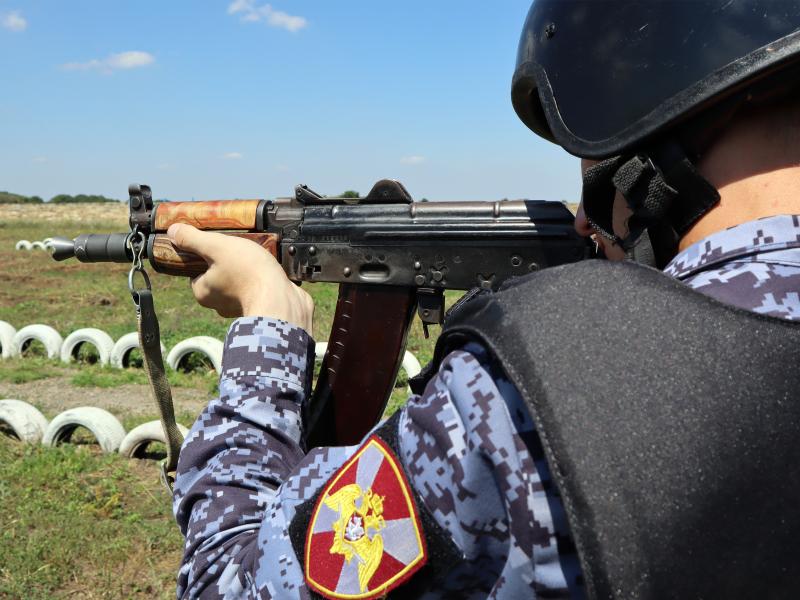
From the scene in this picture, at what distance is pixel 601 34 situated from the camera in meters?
1.47

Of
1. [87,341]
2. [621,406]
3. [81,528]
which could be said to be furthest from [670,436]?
[87,341]

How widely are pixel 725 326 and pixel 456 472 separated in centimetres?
45

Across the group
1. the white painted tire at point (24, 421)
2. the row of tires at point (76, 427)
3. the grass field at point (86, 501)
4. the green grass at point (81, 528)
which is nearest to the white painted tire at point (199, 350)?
the grass field at point (86, 501)

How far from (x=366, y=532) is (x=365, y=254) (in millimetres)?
1753

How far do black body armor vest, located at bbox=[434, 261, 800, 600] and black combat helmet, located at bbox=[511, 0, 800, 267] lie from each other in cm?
32

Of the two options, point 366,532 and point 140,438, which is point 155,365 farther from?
point 140,438

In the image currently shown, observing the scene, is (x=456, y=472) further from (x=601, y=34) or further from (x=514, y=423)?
(x=601, y=34)

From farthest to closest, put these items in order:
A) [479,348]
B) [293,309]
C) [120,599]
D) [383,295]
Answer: [120,599] → [383,295] → [293,309] → [479,348]

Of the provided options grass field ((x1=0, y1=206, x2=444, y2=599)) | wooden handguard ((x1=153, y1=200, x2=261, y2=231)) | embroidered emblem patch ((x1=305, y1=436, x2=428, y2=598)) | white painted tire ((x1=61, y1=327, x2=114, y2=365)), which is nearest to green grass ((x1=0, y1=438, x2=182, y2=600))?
grass field ((x1=0, y1=206, x2=444, y2=599))

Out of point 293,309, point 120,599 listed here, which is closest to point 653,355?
point 293,309

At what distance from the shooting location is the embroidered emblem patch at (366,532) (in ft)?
3.81

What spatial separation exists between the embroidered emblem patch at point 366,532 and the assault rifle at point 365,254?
141cm

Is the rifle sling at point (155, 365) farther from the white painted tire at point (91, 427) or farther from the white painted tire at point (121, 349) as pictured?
the white painted tire at point (121, 349)

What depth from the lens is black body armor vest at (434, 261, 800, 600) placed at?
1.00 metres
